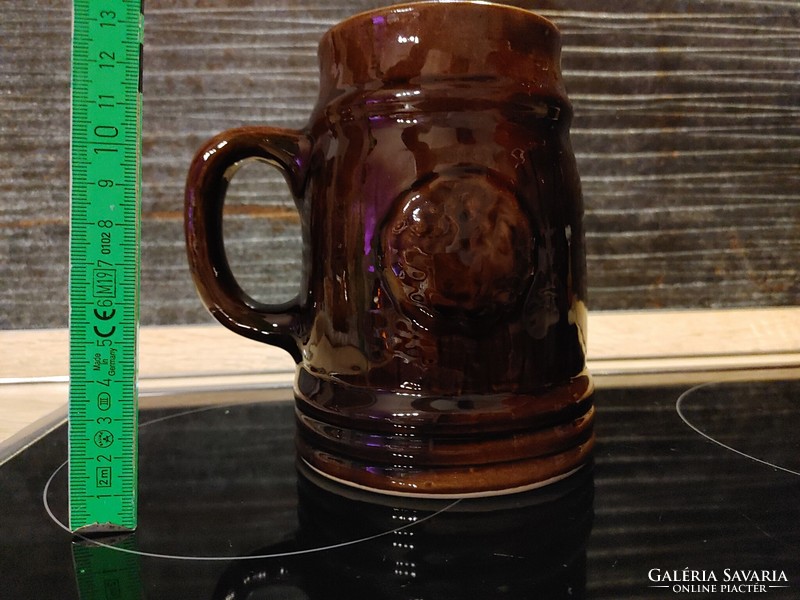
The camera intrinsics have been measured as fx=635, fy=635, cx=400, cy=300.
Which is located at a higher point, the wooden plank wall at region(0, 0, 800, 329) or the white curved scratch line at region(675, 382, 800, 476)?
the wooden plank wall at region(0, 0, 800, 329)

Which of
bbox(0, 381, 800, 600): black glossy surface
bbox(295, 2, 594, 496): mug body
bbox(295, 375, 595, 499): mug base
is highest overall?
bbox(295, 2, 594, 496): mug body

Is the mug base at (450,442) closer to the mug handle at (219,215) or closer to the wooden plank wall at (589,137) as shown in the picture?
the mug handle at (219,215)

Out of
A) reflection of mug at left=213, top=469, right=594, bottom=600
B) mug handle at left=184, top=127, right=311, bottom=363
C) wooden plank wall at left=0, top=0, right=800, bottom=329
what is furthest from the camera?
wooden plank wall at left=0, top=0, right=800, bottom=329

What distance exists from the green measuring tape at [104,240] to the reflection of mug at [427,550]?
0.34 feet

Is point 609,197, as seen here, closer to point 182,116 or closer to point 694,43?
point 694,43

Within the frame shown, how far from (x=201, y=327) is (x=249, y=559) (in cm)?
45

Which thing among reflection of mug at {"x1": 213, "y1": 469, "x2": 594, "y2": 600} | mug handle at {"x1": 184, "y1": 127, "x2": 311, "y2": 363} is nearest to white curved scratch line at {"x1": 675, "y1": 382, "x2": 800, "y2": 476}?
reflection of mug at {"x1": 213, "y1": 469, "x2": 594, "y2": 600}

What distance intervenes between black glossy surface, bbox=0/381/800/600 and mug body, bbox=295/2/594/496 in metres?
0.04

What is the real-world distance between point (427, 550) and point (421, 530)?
0.02 metres

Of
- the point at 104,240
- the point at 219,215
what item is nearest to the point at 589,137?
the point at 219,215

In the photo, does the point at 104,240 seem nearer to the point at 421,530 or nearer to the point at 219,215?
the point at 219,215

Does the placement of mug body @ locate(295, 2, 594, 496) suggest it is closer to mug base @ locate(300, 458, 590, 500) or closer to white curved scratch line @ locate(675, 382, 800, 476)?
mug base @ locate(300, 458, 590, 500)

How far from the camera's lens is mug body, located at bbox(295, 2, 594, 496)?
39 cm

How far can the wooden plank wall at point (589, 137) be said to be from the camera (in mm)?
744
